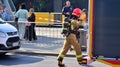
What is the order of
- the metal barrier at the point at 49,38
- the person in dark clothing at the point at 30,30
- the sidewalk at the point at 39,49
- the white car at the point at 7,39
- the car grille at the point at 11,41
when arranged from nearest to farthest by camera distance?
1. the white car at the point at 7,39
2. the car grille at the point at 11,41
3. the sidewalk at the point at 39,49
4. the metal barrier at the point at 49,38
5. the person in dark clothing at the point at 30,30

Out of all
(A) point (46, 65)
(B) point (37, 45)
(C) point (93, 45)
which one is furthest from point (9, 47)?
(C) point (93, 45)

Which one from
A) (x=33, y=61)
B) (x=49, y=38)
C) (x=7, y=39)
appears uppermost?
(x=7, y=39)

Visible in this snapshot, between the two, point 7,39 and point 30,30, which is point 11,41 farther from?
point 30,30

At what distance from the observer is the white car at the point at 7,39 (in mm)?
10898

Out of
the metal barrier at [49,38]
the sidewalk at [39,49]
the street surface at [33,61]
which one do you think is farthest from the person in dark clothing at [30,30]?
the street surface at [33,61]

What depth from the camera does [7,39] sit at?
10977 mm

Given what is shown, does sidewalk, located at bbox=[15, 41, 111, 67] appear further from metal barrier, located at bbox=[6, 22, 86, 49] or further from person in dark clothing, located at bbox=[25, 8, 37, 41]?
person in dark clothing, located at bbox=[25, 8, 37, 41]

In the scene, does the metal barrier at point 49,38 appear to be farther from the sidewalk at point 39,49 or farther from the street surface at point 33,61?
the street surface at point 33,61

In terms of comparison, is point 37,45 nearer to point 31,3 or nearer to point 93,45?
point 93,45

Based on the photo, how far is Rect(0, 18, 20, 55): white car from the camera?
35.8 feet

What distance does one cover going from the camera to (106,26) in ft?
17.8

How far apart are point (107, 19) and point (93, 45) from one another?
494mm

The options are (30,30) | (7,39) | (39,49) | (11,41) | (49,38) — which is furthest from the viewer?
(30,30)

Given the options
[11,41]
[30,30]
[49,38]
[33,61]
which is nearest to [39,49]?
[49,38]
